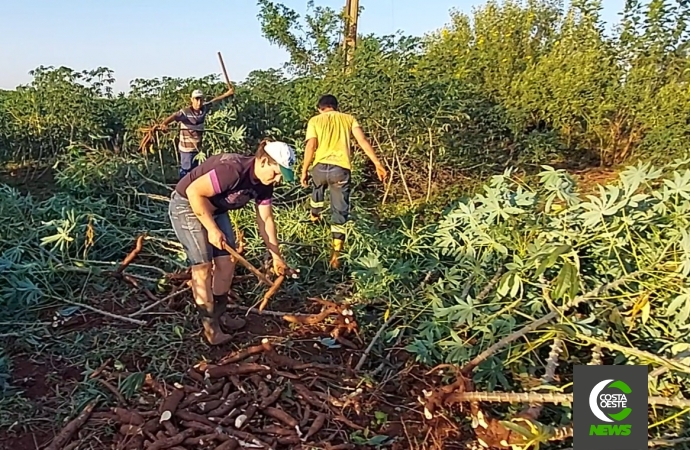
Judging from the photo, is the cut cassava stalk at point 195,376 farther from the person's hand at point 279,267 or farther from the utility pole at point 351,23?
the utility pole at point 351,23

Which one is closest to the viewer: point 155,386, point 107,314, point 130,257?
point 155,386

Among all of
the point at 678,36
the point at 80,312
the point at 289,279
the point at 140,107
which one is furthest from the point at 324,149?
the point at 678,36

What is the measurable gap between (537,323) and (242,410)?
57.2 inches

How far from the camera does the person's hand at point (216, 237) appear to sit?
133 inches

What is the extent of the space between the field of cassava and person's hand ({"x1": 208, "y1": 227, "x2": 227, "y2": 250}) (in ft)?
2.04

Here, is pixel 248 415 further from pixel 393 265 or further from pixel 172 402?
pixel 393 265

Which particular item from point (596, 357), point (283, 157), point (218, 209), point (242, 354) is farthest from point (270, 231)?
point (596, 357)

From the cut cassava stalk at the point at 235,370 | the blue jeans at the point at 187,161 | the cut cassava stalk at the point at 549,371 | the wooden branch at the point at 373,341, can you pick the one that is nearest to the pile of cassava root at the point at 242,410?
the cut cassava stalk at the point at 235,370

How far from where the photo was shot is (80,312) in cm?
435

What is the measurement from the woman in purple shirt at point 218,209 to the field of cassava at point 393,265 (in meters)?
0.35

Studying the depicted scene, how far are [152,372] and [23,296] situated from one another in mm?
1469

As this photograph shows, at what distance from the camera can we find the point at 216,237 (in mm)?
3387

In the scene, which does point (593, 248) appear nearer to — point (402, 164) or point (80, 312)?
point (80, 312)

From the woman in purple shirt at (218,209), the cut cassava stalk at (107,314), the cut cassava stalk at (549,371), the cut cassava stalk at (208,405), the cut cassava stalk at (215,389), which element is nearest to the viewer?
the cut cassava stalk at (549,371)
